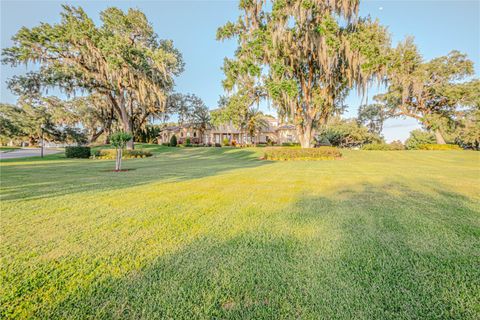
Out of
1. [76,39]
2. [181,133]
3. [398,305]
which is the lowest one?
[398,305]

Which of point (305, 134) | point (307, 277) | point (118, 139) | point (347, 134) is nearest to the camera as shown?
point (307, 277)

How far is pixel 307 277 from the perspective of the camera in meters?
1.77

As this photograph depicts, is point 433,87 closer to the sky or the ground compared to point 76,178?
closer to the sky

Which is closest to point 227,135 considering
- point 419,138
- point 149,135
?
point 149,135

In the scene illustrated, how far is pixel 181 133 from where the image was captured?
4756 centimetres

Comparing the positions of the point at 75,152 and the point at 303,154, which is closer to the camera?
the point at 303,154

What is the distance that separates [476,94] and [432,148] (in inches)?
260

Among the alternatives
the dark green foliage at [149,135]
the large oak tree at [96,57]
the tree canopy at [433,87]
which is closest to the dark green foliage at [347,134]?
the tree canopy at [433,87]

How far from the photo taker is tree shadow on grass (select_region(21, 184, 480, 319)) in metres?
1.44

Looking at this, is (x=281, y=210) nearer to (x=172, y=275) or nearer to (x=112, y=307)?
(x=172, y=275)

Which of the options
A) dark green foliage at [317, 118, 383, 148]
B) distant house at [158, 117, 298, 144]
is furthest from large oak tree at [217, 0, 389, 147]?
distant house at [158, 117, 298, 144]

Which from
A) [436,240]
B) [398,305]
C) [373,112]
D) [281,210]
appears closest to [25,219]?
[281,210]

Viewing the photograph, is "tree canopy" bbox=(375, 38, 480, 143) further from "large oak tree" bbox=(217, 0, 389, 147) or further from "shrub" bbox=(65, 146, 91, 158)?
"shrub" bbox=(65, 146, 91, 158)

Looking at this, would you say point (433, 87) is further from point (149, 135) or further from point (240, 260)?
point (149, 135)
